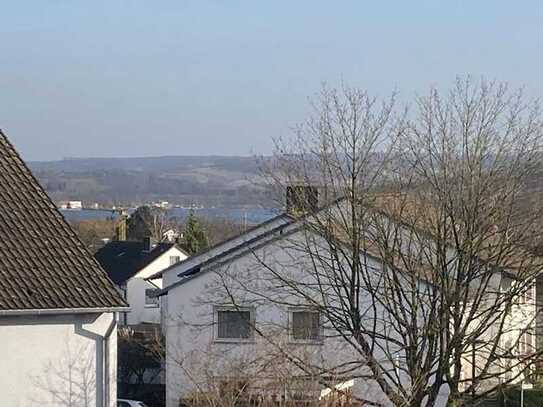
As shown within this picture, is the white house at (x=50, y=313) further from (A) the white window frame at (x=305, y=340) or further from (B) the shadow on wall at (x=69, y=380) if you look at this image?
(A) the white window frame at (x=305, y=340)

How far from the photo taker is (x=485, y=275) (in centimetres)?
2180

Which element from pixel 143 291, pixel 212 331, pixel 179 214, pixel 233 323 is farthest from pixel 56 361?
pixel 179 214

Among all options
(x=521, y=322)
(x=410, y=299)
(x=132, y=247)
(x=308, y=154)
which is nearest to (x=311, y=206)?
(x=308, y=154)

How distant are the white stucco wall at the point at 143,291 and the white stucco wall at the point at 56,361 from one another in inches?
1640

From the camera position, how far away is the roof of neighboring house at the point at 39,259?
15.1m

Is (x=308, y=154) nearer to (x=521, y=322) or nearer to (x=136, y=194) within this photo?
(x=521, y=322)

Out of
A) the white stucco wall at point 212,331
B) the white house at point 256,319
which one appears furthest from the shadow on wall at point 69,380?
the white stucco wall at point 212,331

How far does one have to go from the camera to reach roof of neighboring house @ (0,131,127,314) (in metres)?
15.1

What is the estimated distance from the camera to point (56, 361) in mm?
15578

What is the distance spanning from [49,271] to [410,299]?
28.7ft

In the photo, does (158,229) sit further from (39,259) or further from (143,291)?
(39,259)

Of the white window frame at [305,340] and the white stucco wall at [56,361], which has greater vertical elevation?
the white window frame at [305,340]

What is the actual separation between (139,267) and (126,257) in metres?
2.76

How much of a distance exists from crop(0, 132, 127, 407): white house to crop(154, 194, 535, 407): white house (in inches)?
123
